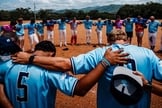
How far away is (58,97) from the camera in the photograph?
30.3 ft

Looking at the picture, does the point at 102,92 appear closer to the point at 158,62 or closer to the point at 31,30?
the point at 158,62

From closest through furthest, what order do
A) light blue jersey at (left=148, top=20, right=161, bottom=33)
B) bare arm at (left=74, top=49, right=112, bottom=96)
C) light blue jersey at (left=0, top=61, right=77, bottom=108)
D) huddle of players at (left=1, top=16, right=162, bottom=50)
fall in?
bare arm at (left=74, top=49, right=112, bottom=96) < light blue jersey at (left=0, top=61, right=77, bottom=108) < huddle of players at (left=1, top=16, right=162, bottom=50) < light blue jersey at (left=148, top=20, right=161, bottom=33)

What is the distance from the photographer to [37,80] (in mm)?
3189

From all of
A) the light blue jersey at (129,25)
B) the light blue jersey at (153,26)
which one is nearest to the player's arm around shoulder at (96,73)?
the light blue jersey at (153,26)

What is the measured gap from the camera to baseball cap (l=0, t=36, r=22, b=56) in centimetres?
331

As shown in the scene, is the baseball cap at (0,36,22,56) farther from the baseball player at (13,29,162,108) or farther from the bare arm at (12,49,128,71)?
the bare arm at (12,49,128,71)

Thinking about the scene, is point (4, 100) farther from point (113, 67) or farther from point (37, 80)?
point (113, 67)

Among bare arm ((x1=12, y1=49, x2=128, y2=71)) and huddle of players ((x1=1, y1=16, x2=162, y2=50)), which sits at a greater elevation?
bare arm ((x1=12, y1=49, x2=128, y2=71))

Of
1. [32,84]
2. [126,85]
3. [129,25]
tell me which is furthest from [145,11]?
[32,84]

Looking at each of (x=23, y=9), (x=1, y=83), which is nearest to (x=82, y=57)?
(x=1, y=83)

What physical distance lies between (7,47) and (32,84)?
0.46m

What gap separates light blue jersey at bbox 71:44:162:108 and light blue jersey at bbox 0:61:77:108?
28 cm

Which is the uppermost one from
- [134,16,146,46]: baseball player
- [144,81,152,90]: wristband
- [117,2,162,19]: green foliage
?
[144,81,152,90]: wristband

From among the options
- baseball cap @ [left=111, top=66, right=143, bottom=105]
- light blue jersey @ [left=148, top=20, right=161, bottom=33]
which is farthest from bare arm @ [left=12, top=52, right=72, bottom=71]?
light blue jersey @ [left=148, top=20, right=161, bottom=33]
